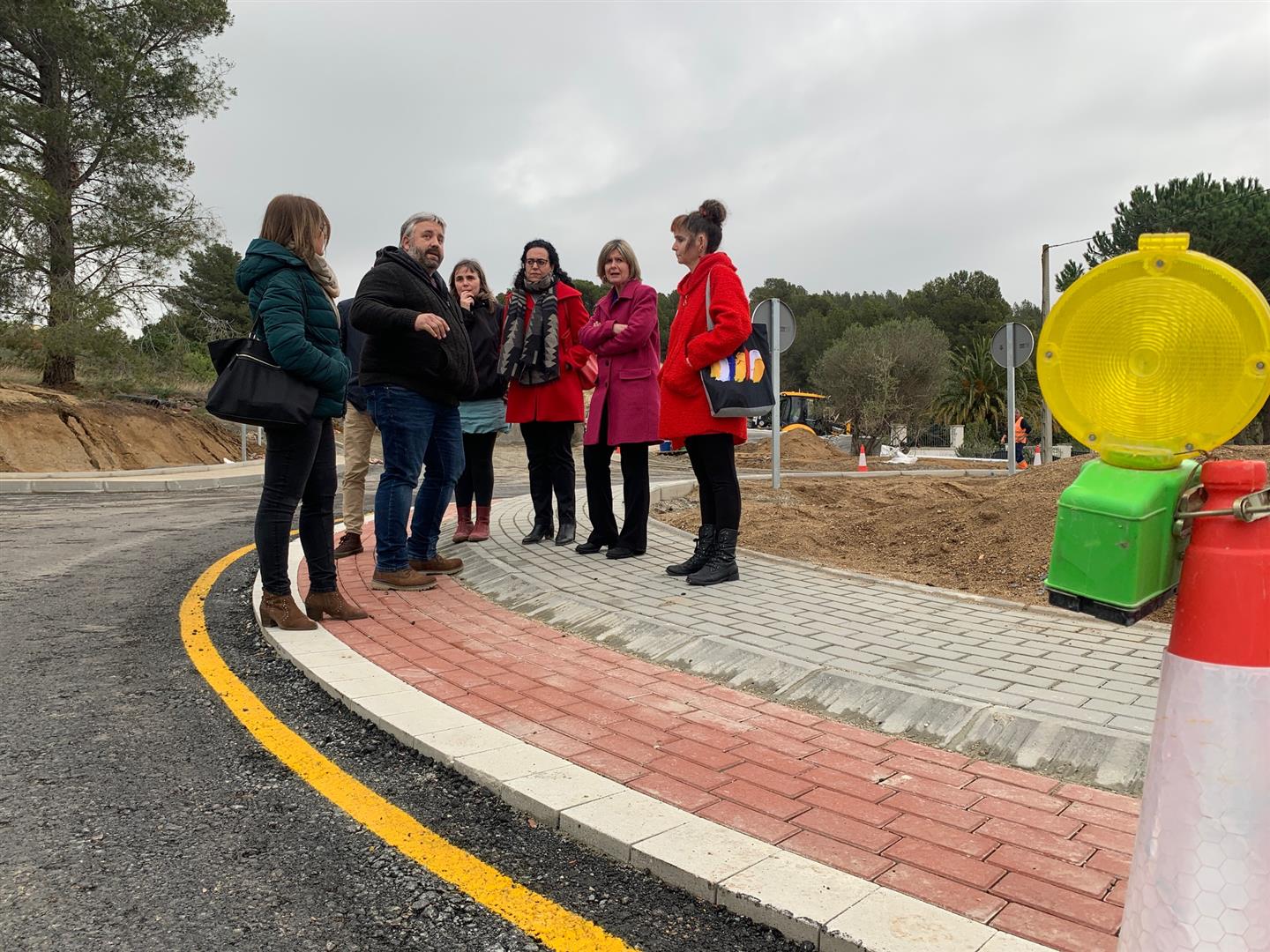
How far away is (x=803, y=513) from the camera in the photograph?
8062 millimetres

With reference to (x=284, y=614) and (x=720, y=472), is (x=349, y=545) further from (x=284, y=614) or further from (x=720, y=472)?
(x=720, y=472)

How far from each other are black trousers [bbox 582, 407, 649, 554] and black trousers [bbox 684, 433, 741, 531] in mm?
578

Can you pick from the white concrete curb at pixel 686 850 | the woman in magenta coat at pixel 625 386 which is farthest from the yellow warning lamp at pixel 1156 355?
the woman in magenta coat at pixel 625 386

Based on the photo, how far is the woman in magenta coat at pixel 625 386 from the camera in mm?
5535

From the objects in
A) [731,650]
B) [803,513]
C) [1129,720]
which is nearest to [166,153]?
[803,513]

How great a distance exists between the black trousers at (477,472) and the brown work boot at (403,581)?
4.66 feet

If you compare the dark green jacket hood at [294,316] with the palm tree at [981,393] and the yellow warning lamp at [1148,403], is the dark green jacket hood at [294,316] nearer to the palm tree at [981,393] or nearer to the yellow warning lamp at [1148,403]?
the yellow warning lamp at [1148,403]

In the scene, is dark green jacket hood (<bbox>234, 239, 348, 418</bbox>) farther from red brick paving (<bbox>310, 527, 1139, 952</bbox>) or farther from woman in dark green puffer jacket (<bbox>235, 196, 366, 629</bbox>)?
red brick paving (<bbox>310, 527, 1139, 952</bbox>)

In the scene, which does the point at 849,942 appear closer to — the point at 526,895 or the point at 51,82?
the point at 526,895

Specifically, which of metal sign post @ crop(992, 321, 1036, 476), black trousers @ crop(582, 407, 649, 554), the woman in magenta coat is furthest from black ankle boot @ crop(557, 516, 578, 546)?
metal sign post @ crop(992, 321, 1036, 476)

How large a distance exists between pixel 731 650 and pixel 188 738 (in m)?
2.13

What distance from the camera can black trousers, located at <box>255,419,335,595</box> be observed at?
13.7ft

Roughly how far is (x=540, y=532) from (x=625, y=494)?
3.03 feet

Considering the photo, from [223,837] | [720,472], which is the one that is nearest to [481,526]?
[720,472]
